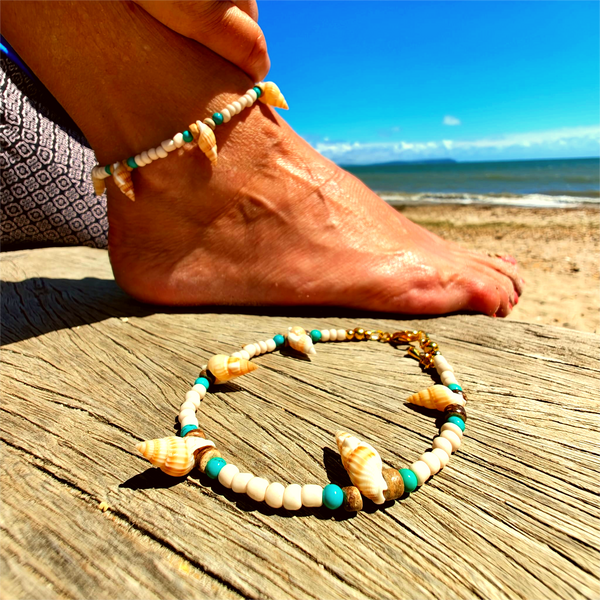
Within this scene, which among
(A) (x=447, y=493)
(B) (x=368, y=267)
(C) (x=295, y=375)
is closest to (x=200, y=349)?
(C) (x=295, y=375)

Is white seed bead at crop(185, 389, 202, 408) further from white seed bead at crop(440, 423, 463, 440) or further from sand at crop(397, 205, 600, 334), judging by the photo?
sand at crop(397, 205, 600, 334)

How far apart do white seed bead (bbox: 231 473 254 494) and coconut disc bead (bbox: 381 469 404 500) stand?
0.24 meters

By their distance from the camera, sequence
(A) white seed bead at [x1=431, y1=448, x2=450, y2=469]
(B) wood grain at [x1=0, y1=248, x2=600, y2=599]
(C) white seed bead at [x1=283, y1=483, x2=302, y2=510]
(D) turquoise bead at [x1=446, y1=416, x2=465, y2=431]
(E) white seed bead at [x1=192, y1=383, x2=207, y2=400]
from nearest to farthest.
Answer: (B) wood grain at [x1=0, y1=248, x2=600, y2=599] < (C) white seed bead at [x1=283, y1=483, x2=302, y2=510] < (A) white seed bead at [x1=431, y1=448, x2=450, y2=469] < (D) turquoise bead at [x1=446, y1=416, x2=465, y2=431] < (E) white seed bead at [x1=192, y1=383, x2=207, y2=400]

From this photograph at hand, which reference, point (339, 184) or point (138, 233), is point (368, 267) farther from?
point (138, 233)

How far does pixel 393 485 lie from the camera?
78 cm

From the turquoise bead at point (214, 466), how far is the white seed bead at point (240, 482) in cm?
4

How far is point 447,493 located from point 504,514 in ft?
0.32

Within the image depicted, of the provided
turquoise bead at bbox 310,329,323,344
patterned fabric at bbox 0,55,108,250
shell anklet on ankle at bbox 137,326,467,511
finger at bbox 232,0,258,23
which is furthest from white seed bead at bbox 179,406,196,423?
patterned fabric at bbox 0,55,108,250

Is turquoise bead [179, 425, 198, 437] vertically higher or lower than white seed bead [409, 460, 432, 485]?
lower

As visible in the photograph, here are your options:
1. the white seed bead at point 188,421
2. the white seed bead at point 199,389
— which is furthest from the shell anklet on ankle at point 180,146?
the white seed bead at point 188,421

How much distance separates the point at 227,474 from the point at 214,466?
0.03 m

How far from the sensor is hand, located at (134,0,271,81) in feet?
4.18

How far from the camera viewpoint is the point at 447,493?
818 millimetres

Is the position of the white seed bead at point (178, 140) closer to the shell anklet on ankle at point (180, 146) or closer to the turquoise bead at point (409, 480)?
the shell anklet on ankle at point (180, 146)
